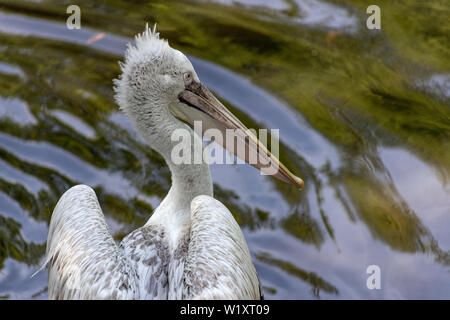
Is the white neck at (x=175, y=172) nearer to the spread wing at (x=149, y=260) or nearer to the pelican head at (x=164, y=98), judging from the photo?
the pelican head at (x=164, y=98)

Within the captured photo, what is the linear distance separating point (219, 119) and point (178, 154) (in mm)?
335

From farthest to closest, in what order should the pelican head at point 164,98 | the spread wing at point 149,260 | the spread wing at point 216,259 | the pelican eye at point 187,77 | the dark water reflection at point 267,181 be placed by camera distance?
the dark water reflection at point 267,181, the pelican eye at point 187,77, the pelican head at point 164,98, the spread wing at point 149,260, the spread wing at point 216,259

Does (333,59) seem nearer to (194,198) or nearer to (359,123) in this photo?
(359,123)

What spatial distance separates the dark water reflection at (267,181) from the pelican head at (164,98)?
66 centimetres

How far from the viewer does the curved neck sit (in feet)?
14.0

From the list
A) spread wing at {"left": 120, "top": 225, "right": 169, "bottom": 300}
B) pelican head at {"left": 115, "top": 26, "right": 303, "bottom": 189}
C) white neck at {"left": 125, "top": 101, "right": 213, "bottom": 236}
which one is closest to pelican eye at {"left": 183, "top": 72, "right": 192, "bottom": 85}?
pelican head at {"left": 115, "top": 26, "right": 303, "bottom": 189}

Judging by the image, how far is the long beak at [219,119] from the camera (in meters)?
4.29

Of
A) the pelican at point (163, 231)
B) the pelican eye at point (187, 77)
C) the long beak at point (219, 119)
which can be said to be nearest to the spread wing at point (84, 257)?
the pelican at point (163, 231)

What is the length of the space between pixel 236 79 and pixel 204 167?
1.91 m

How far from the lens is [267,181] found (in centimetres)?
532


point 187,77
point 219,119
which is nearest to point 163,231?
point 219,119

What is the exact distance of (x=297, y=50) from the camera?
6289 mm

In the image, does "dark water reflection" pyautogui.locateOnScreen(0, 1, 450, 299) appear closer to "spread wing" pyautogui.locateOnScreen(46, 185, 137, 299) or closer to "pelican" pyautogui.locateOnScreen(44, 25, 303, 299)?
"pelican" pyautogui.locateOnScreen(44, 25, 303, 299)

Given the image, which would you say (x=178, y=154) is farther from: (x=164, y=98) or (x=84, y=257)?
(x=84, y=257)
